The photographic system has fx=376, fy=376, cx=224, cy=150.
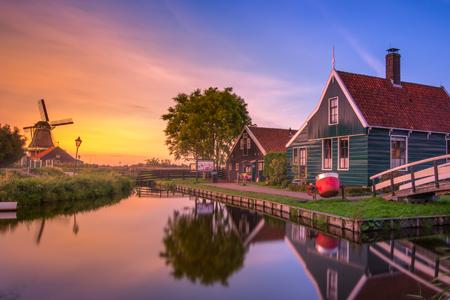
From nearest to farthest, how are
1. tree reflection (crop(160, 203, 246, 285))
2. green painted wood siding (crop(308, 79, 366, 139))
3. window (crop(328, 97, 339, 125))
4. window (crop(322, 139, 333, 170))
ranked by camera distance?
tree reflection (crop(160, 203, 246, 285)), green painted wood siding (crop(308, 79, 366, 139)), window (crop(328, 97, 339, 125)), window (crop(322, 139, 333, 170))

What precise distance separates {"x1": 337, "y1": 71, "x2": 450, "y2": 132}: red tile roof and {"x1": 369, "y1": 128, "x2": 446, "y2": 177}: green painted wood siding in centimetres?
45

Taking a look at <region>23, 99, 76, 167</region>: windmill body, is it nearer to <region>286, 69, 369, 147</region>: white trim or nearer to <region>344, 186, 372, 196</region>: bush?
<region>286, 69, 369, 147</region>: white trim

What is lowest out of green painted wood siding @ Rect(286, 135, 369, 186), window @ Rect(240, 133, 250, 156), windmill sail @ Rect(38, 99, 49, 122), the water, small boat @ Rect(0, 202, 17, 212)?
the water

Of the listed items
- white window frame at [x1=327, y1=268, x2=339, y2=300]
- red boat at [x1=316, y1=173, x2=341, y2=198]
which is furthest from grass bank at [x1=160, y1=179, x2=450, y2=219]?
white window frame at [x1=327, y1=268, x2=339, y2=300]

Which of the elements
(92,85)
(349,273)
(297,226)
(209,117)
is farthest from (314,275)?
(209,117)

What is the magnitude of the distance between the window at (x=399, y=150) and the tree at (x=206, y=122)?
2414cm

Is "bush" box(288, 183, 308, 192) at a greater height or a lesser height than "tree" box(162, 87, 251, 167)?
lesser

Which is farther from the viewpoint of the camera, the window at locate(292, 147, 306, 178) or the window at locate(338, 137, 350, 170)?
the window at locate(292, 147, 306, 178)

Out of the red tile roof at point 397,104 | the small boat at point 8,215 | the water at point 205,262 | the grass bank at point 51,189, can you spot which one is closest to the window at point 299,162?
the red tile roof at point 397,104

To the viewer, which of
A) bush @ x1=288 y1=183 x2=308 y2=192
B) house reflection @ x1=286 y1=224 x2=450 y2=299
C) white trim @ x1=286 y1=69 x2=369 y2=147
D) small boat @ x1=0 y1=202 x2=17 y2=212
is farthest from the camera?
→ bush @ x1=288 y1=183 x2=308 y2=192

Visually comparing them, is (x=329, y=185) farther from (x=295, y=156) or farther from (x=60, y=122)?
(x=60, y=122)

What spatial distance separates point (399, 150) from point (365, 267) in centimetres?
1472

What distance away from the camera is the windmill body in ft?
201

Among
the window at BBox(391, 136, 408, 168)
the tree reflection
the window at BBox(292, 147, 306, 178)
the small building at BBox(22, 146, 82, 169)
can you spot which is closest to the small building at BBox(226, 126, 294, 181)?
the window at BBox(292, 147, 306, 178)
